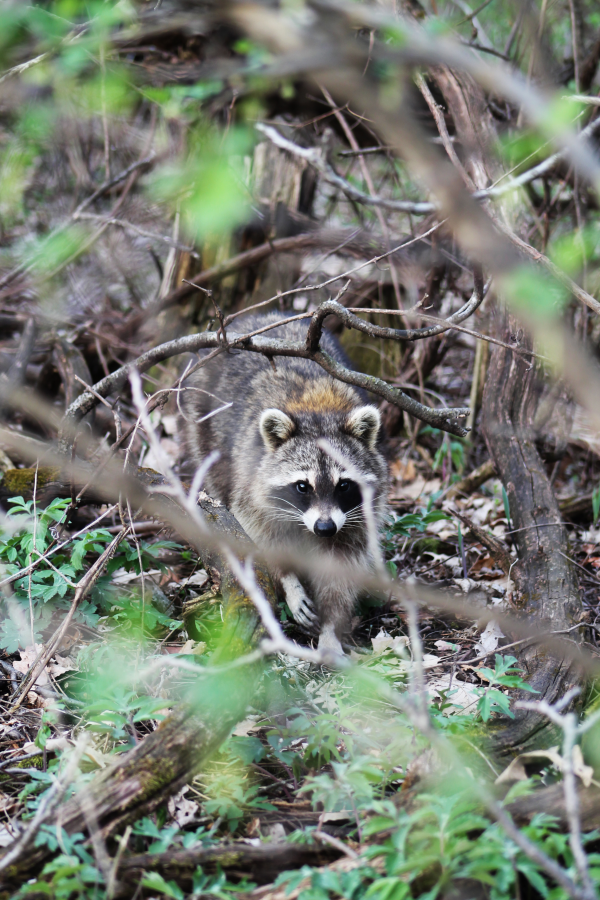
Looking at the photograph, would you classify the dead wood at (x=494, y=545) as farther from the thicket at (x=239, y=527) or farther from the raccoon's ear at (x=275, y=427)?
the raccoon's ear at (x=275, y=427)

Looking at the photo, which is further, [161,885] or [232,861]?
[232,861]

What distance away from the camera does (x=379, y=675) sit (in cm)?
317

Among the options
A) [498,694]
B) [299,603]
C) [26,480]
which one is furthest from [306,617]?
[26,480]

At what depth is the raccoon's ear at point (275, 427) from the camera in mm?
4254

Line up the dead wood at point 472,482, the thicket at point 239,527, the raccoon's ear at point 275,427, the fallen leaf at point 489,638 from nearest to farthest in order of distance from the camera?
the thicket at point 239,527, the fallen leaf at point 489,638, the raccoon's ear at point 275,427, the dead wood at point 472,482

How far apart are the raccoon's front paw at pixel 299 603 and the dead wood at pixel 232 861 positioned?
2.01 m

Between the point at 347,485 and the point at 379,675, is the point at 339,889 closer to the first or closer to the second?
the point at 379,675

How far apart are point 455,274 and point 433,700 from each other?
12.3 feet

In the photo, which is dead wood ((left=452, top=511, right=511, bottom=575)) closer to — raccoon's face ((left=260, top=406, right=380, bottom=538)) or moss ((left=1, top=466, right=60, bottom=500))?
raccoon's face ((left=260, top=406, right=380, bottom=538))

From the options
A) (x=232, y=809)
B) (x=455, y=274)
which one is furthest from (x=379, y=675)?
(x=455, y=274)

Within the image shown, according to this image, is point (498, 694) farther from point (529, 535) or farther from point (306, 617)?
point (306, 617)

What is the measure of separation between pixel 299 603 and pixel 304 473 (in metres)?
0.75

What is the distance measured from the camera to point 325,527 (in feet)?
12.8

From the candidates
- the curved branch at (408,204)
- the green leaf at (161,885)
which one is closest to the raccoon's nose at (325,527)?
the curved branch at (408,204)
